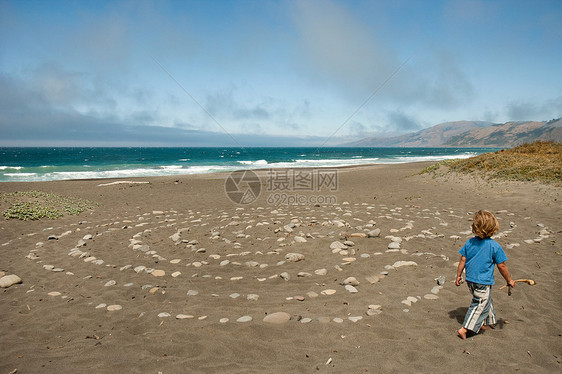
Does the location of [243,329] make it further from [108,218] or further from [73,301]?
[108,218]

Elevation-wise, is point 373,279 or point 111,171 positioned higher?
point 111,171

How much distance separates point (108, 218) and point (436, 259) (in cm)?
1197

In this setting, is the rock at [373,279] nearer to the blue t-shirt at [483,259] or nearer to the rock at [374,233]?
the blue t-shirt at [483,259]

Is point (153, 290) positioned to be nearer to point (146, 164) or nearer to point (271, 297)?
point (271, 297)

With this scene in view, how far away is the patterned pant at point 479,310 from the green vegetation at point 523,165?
1381cm

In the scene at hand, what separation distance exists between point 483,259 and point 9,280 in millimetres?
9026

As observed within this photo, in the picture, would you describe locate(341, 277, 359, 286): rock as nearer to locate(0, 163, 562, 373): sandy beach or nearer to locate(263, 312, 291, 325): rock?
locate(0, 163, 562, 373): sandy beach

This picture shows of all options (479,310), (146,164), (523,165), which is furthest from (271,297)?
(146,164)

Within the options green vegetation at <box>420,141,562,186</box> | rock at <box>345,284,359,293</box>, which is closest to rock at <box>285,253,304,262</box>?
rock at <box>345,284,359,293</box>

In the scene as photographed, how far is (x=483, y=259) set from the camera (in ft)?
14.6

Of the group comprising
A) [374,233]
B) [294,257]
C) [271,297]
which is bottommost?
[271,297]

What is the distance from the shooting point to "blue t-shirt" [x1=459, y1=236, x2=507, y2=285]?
439cm

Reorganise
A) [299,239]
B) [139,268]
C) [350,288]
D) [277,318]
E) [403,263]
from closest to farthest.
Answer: [277,318]
[350,288]
[403,263]
[139,268]
[299,239]

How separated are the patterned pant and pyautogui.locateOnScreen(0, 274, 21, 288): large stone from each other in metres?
8.55
